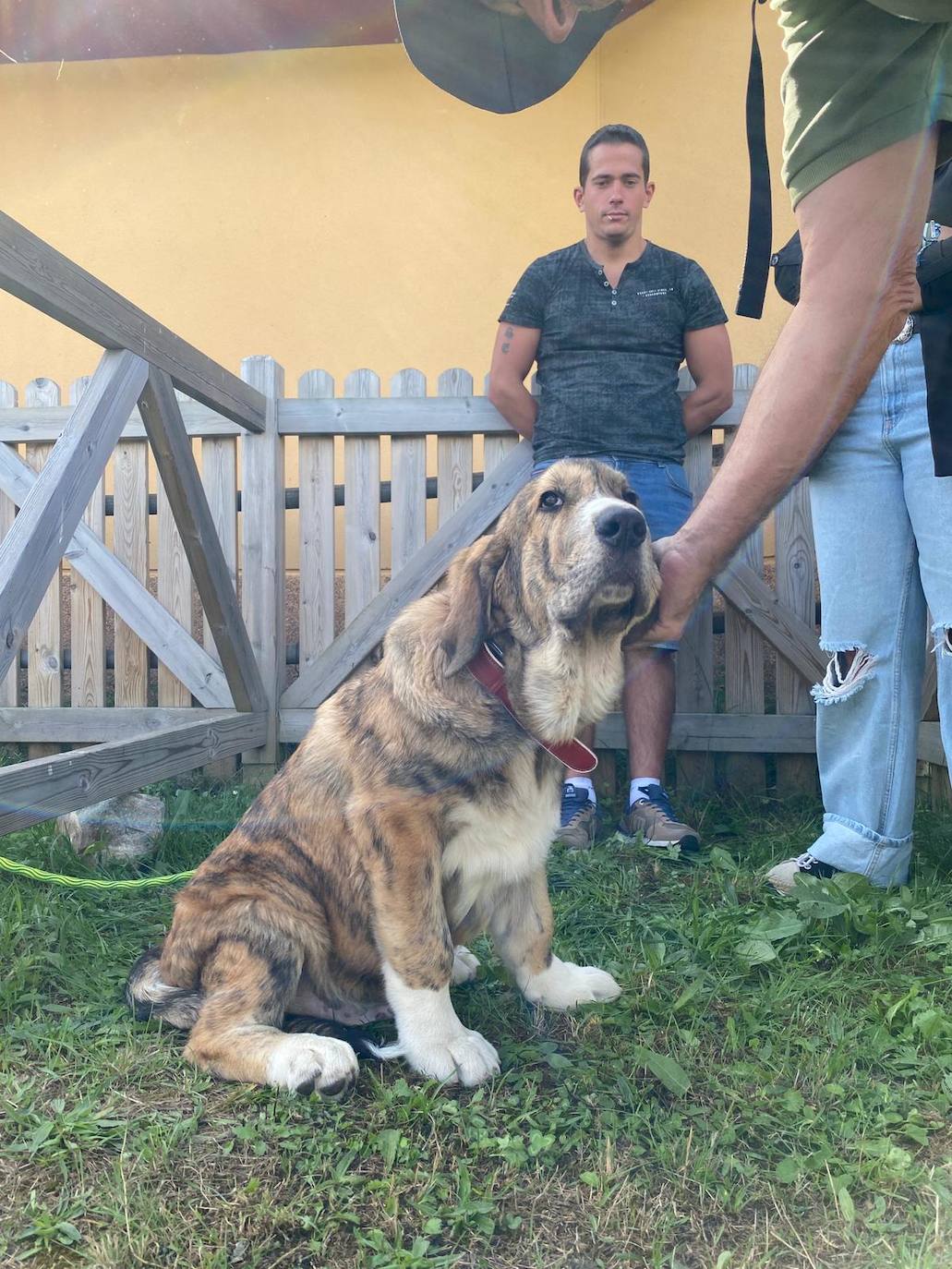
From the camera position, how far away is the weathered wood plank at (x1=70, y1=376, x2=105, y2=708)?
204 inches

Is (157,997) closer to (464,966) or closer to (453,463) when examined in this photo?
(464,966)

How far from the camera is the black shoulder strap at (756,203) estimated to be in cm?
241

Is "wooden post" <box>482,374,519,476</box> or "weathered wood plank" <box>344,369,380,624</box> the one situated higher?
"wooden post" <box>482,374,519,476</box>

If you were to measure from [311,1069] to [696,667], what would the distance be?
318 cm

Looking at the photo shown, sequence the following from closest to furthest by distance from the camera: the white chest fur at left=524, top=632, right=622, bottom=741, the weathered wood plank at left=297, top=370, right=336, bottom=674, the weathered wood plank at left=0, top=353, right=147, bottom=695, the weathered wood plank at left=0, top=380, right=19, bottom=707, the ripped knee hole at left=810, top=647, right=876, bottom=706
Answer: the white chest fur at left=524, top=632, right=622, bottom=741, the weathered wood plank at left=0, top=353, right=147, bottom=695, the ripped knee hole at left=810, top=647, right=876, bottom=706, the weathered wood plank at left=297, top=370, right=336, bottom=674, the weathered wood plank at left=0, top=380, right=19, bottom=707

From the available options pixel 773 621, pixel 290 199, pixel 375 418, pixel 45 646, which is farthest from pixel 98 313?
pixel 290 199

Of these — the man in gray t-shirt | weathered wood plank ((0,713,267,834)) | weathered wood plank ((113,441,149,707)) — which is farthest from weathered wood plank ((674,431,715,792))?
weathered wood plank ((113,441,149,707))

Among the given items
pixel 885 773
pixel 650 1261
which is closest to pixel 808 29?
pixel 885 773

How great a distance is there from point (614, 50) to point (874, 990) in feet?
20.0

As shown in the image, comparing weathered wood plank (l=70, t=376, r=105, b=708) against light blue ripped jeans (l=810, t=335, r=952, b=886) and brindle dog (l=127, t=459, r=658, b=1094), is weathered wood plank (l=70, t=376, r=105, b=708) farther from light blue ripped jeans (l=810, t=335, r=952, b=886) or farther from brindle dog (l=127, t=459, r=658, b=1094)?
light blue ripped jeans (l=810, t=335, r=952, b=886)

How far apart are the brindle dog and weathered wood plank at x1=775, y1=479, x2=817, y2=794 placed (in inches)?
99.3

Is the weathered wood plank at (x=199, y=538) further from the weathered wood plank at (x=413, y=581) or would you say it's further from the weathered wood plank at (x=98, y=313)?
the weathered wood plank at (x=413, y=581)

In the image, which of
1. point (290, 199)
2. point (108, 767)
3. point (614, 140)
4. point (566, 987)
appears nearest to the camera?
point (566, 987)

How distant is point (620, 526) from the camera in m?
2.13
